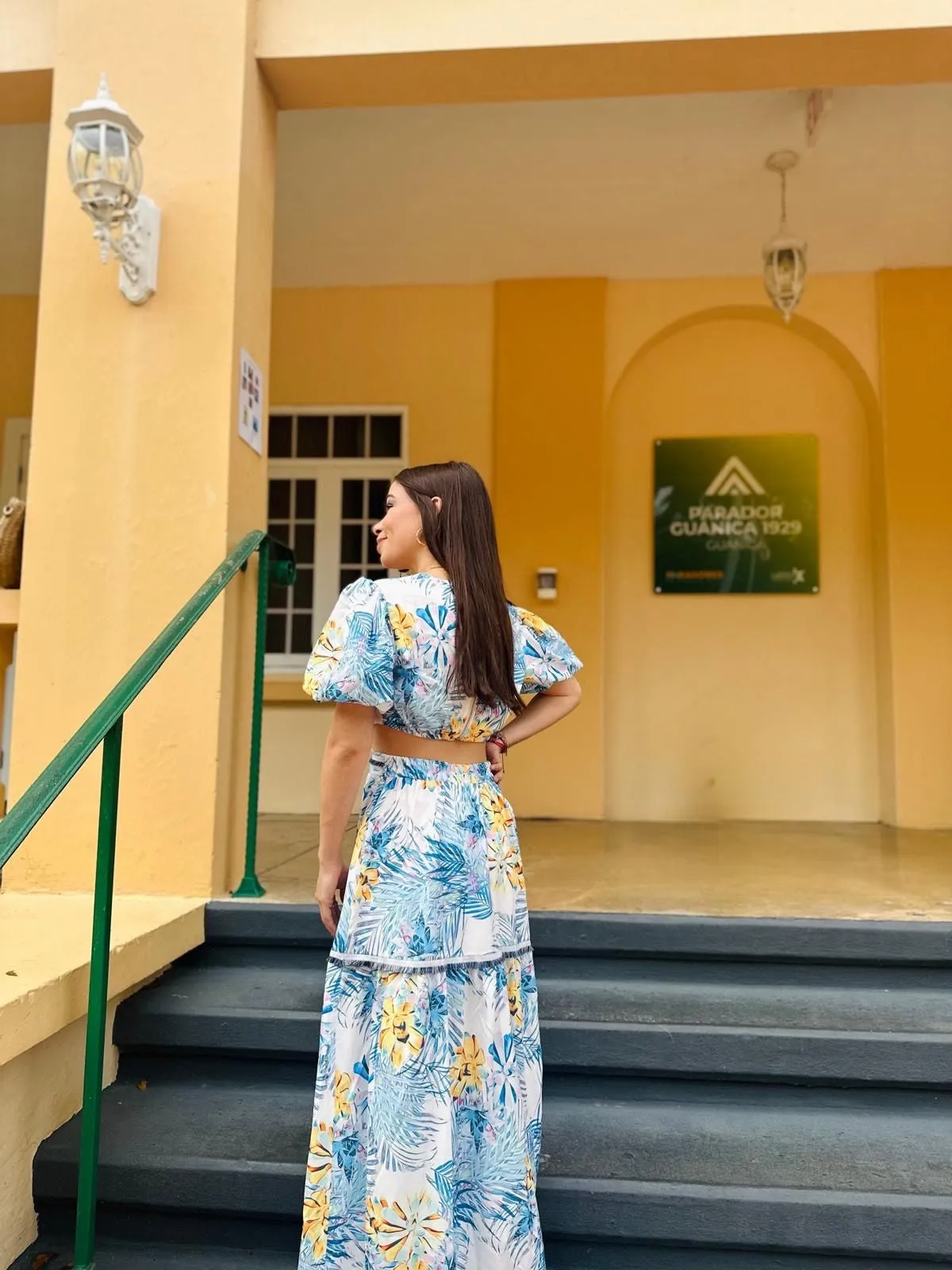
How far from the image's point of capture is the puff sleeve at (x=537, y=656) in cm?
180

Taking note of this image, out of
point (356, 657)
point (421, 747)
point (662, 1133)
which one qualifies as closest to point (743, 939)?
point (662, 1133)

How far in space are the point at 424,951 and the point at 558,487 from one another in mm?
4110

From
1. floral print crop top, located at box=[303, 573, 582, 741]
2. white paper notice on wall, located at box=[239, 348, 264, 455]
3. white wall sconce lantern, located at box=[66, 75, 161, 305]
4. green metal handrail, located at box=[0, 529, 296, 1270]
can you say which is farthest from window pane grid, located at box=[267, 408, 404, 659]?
floral print crop top, located at box=[303, 573, 582, 741]

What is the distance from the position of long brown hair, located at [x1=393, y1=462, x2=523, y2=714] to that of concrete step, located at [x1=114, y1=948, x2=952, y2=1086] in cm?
95

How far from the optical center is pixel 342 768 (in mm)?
1628

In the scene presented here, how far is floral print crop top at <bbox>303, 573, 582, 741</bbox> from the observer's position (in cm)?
157

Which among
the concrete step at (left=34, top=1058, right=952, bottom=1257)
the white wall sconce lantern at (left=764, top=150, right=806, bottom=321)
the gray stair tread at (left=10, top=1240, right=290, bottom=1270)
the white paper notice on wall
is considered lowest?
the gray stair tread at (left=10, top=1240, right=290, bottom=1270)

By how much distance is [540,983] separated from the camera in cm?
235

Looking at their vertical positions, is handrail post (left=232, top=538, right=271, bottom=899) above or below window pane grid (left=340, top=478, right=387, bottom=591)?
below

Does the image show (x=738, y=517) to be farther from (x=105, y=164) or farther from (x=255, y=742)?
(x=105, y=164)

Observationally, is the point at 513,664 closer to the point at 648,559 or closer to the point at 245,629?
the point at 245,629

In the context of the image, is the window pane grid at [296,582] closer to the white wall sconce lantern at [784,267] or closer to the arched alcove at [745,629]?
the arched alcove at [745,629]

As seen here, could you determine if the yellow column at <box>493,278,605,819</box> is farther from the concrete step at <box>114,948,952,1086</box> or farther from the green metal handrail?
the green metal handrail

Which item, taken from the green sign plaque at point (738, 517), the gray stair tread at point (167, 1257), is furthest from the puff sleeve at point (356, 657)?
the green sign plaque at point (738, 517)
